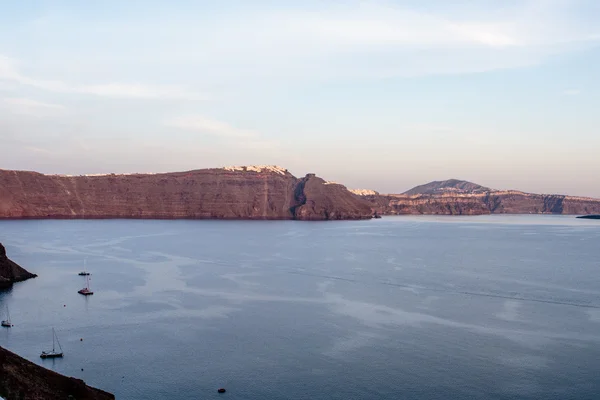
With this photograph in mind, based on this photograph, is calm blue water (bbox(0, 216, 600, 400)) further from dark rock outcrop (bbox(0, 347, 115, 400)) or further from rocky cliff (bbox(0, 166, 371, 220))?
rocky cliff (bbox(0, 166, 371, 220))

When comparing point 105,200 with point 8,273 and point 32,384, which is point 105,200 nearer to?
point 8,273

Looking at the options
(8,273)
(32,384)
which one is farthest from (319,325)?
(8,273)

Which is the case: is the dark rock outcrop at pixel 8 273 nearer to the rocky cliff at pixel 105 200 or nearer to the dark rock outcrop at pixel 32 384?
the dark rock outcrop at pixel 32 384

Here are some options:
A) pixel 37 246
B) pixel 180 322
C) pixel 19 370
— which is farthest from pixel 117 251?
pixel 19 370

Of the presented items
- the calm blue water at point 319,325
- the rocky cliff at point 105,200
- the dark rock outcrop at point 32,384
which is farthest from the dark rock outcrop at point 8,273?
the rocky cliff at point 105,200

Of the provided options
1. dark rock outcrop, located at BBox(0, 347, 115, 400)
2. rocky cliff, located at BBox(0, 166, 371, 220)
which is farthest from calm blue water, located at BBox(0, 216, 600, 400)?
rocky cliff, located at BBox(0, 166, 371, 220)

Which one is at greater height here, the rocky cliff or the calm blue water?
the rocky cliff

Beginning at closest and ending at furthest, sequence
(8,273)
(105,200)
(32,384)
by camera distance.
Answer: (32,384) < (8,273) < (105,200)
